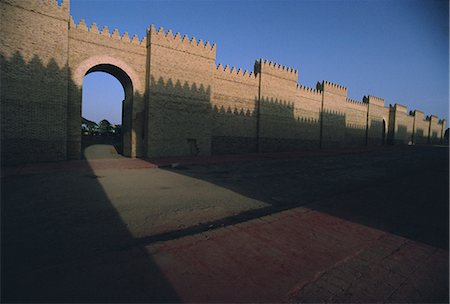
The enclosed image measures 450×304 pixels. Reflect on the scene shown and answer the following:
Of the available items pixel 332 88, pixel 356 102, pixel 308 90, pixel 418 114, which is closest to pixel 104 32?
pixel 308 90

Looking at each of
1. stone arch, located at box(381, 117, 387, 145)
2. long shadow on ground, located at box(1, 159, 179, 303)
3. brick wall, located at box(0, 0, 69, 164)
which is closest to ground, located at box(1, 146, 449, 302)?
long shadow on ground, located at box(1, 159, 179, 303)

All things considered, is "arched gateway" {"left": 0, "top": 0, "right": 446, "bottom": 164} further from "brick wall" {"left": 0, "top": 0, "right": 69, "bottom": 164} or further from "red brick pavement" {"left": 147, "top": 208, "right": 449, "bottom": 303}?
"red brick pavement" {"left": 147, "top": 208, "right": 449, "bottom": 303}

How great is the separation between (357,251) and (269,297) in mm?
1459

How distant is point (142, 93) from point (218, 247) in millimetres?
12339

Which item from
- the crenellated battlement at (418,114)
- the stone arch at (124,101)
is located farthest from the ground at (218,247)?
the crenellated battlement at (418,114)

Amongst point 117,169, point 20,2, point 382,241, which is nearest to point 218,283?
point 382,241

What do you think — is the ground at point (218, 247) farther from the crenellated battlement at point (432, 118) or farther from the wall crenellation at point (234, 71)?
the crenellated battlement at point (432, 118)

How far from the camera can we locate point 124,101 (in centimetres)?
1476

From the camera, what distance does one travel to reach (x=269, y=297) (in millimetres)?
1991

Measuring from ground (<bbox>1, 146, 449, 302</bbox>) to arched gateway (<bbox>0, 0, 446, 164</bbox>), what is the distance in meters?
5.87

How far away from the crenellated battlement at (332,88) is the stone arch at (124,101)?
1859cm

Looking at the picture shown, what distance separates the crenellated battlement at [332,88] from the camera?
25.1 m

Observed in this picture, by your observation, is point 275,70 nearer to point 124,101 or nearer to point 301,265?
point 124,101

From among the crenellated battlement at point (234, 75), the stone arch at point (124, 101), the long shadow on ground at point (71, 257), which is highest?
the crenellated battlement at point (234, 75)
